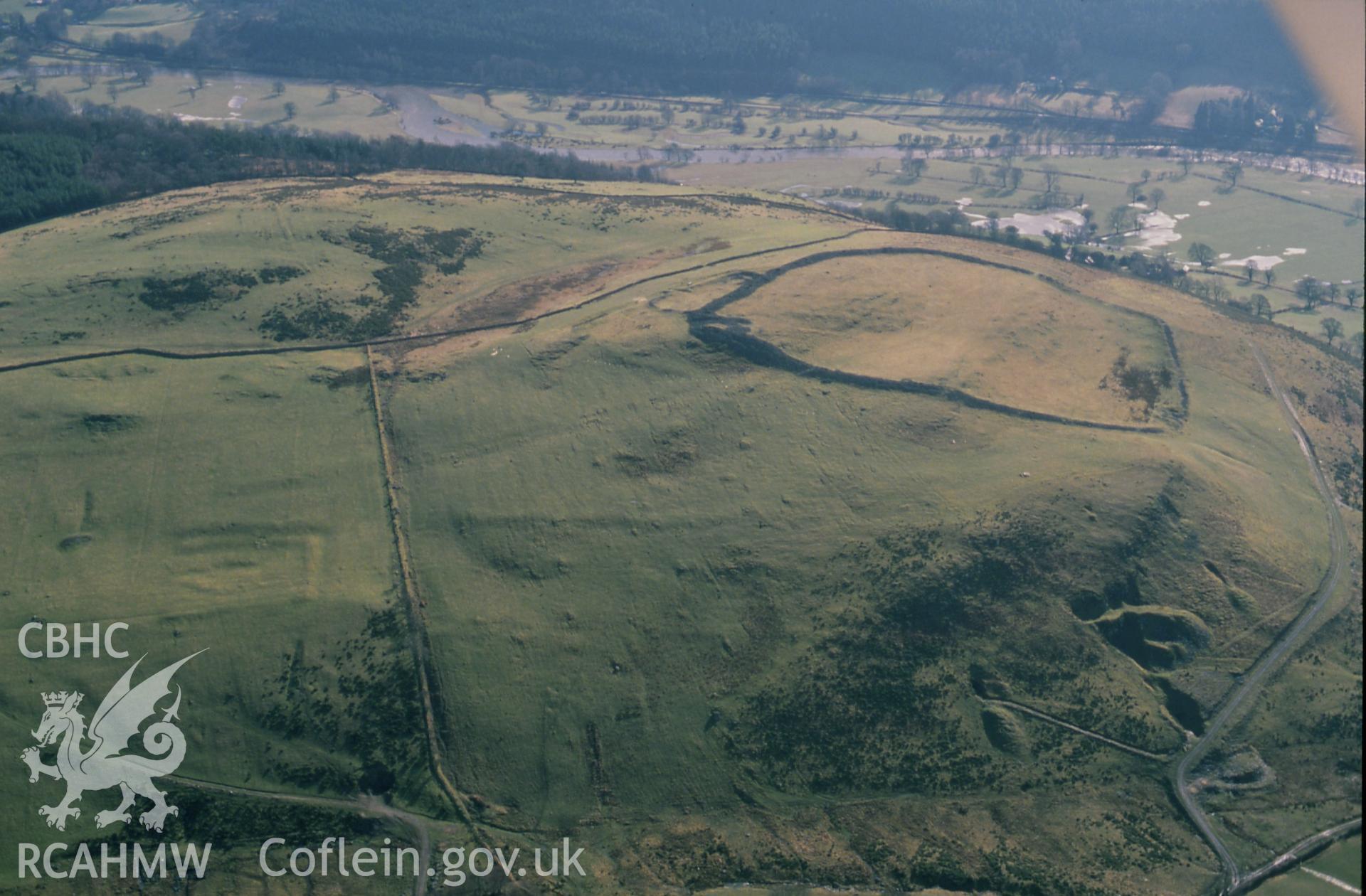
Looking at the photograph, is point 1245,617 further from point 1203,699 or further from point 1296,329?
point 1296,329

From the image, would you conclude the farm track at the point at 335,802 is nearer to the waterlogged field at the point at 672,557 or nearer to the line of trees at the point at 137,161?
the waterlogged field at the point at 672,557

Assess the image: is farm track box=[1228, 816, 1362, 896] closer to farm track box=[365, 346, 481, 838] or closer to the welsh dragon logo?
farm track box=[365, 346, 481, 838]

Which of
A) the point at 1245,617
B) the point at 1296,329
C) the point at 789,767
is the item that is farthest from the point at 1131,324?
the point at 789,767

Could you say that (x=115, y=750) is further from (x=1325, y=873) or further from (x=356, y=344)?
(x=1325, y=873)

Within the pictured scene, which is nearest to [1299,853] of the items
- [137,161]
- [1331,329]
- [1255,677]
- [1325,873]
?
[1325,873]

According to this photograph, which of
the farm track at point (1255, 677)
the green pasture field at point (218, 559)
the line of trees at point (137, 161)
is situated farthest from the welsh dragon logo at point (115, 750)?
the line of trees at point (137, 161)
